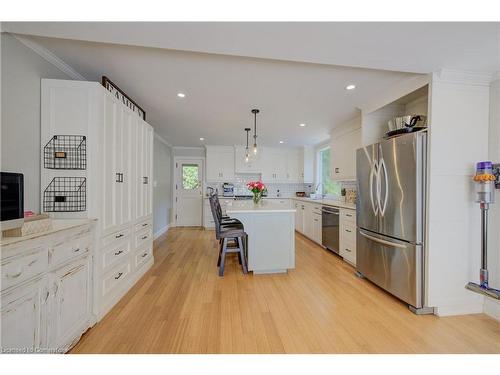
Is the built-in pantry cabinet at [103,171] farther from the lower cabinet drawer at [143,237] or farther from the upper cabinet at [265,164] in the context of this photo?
the upper cabinet at [265,164]

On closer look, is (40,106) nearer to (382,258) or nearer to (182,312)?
(182,312)

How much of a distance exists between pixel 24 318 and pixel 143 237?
1.72 meters

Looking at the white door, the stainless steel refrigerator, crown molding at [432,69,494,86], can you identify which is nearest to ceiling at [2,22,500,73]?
crown molding at [432,69,494,86]

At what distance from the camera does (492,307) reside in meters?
1.99

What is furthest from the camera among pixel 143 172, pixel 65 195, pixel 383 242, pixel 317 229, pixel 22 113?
pixel 317 229

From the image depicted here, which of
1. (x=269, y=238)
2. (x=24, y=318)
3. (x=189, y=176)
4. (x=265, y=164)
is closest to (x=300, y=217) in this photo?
(x=265, y=164)

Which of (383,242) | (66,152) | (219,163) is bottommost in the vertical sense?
(383,242)

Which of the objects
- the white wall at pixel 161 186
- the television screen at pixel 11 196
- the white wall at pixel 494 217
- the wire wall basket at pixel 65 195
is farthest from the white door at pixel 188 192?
the white wall at pixel 494 217

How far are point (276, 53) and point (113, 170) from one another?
1911mm

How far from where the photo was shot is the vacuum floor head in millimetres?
1832

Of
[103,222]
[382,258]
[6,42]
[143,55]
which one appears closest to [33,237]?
[103,222]

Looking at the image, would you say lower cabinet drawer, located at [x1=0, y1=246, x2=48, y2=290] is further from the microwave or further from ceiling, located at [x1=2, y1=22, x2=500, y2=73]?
ceiling, located at [x1=2, y1=22, x2=500, y2=73]

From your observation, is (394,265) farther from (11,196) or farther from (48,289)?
(11,196)

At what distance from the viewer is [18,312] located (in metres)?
1.15
